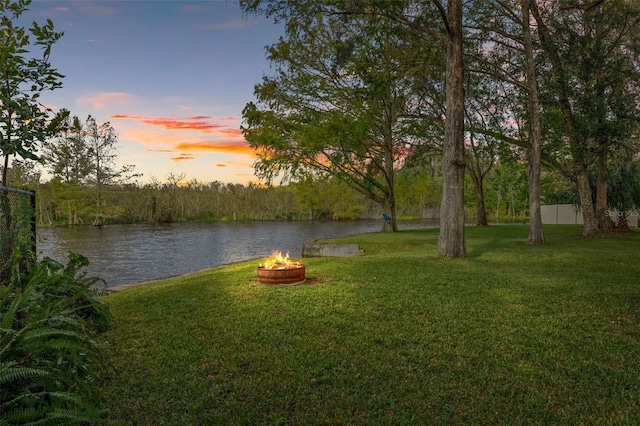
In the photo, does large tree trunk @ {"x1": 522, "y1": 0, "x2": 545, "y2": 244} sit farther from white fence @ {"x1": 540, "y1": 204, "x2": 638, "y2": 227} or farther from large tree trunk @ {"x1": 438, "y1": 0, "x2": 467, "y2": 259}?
white fence @ {"x1": 540, "y1": 204, "x2": 638, "y2": 227}

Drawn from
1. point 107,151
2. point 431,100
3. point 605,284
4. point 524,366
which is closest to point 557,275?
point 605,284

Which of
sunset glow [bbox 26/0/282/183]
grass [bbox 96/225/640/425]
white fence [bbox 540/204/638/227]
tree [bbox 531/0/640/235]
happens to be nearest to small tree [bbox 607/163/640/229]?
tree [bbox 531/0/640/235]

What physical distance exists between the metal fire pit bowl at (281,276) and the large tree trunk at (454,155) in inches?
195

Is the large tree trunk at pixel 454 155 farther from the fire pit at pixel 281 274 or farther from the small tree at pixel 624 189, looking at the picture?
the small tree at pixel 624 189

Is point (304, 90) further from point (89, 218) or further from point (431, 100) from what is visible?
point (89, 218)

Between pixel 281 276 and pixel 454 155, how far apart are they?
19.9 ft

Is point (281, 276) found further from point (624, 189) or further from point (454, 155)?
point (624, 189)

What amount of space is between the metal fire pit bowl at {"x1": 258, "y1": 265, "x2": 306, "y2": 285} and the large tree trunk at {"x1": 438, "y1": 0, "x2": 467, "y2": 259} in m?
4.95

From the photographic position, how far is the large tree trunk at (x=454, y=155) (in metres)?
10.6

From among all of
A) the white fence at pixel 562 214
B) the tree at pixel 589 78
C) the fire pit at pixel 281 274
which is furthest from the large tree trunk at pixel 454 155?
the white fence at pixel 562 214

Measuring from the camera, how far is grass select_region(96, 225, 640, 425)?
3.08 metres

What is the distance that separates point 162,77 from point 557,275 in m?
15.8

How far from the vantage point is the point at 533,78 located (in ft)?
47.2

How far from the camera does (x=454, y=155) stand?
34.9 feet
